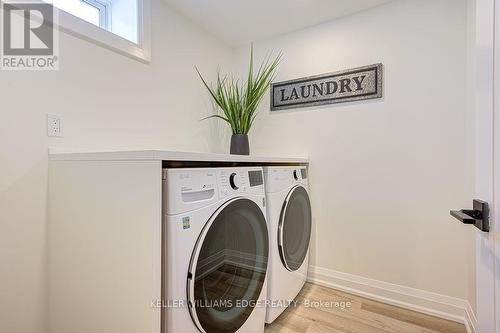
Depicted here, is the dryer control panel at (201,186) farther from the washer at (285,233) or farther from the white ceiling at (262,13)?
the white ceiling at (262,13)

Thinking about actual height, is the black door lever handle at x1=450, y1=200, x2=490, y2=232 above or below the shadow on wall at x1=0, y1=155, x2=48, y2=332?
above

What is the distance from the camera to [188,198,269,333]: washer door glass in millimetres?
845

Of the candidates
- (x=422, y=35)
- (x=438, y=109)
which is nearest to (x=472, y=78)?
(x=438, y=109)

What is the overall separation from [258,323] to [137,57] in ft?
5.46

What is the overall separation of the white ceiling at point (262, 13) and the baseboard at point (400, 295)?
193cm

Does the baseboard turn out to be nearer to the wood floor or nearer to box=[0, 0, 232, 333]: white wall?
the wood floor

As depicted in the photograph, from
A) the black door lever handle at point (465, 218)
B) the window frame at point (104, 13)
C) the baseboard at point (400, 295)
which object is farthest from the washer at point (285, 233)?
the window frame at point (104, 13)

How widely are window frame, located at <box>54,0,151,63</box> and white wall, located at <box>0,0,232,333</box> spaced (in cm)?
3

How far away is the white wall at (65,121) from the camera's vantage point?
1.01 meters

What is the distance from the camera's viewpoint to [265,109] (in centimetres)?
212

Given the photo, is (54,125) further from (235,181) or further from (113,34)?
(235,181)

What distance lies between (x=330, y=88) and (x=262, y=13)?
0.75 meters

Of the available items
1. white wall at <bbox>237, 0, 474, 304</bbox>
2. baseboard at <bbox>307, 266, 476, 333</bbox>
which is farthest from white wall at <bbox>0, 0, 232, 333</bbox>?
baseboard at <bbox>307, 266, 476, 333</bbox>

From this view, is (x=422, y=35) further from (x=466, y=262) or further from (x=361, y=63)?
(x=466, y=262)
